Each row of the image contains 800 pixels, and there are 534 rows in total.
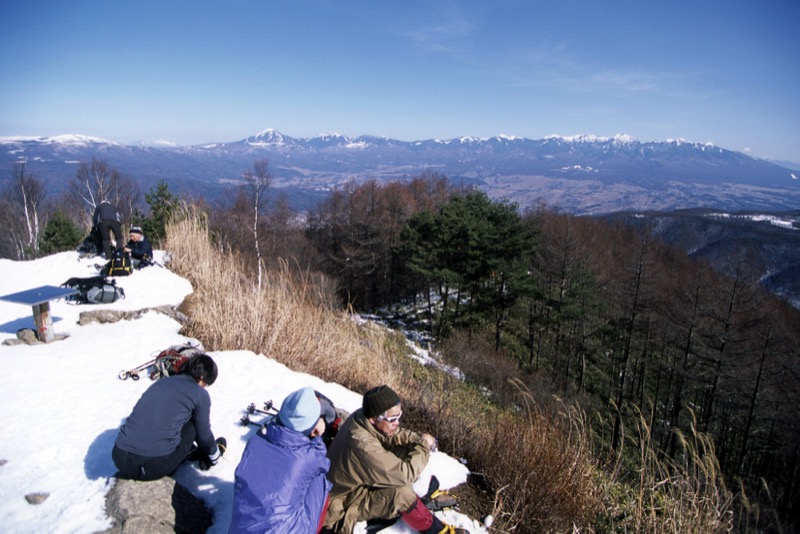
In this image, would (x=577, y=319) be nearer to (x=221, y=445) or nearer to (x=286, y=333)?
(x=286, y=333)

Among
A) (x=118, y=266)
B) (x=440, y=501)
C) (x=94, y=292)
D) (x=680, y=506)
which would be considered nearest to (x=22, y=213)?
(x=118, y=266)

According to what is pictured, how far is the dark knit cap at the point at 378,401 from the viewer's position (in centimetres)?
257

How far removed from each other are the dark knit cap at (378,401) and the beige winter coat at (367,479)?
116mm

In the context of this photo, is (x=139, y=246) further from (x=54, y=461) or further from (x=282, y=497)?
(x=282, y=497)

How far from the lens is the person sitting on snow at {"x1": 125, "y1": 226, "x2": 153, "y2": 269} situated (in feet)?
22.2

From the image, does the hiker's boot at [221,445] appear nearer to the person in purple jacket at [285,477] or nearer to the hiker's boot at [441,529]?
the person in purple jacket at [285,477]

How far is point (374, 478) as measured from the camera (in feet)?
8.07

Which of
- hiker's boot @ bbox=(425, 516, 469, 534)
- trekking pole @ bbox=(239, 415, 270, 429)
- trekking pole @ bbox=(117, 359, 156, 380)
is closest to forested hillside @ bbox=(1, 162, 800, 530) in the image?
trekking pole @ bbox=(117, 359, 156, 380)

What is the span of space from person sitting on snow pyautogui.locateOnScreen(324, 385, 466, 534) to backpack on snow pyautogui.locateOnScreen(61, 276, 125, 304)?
444 centimetres

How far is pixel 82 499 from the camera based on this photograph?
2295 millimetres

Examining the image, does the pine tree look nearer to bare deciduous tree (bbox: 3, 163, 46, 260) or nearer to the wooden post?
the wooden post

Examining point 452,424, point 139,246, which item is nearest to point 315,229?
point 139,246

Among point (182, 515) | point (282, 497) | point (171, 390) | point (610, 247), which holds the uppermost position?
point (171, 390)

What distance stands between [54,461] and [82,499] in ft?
1.93
